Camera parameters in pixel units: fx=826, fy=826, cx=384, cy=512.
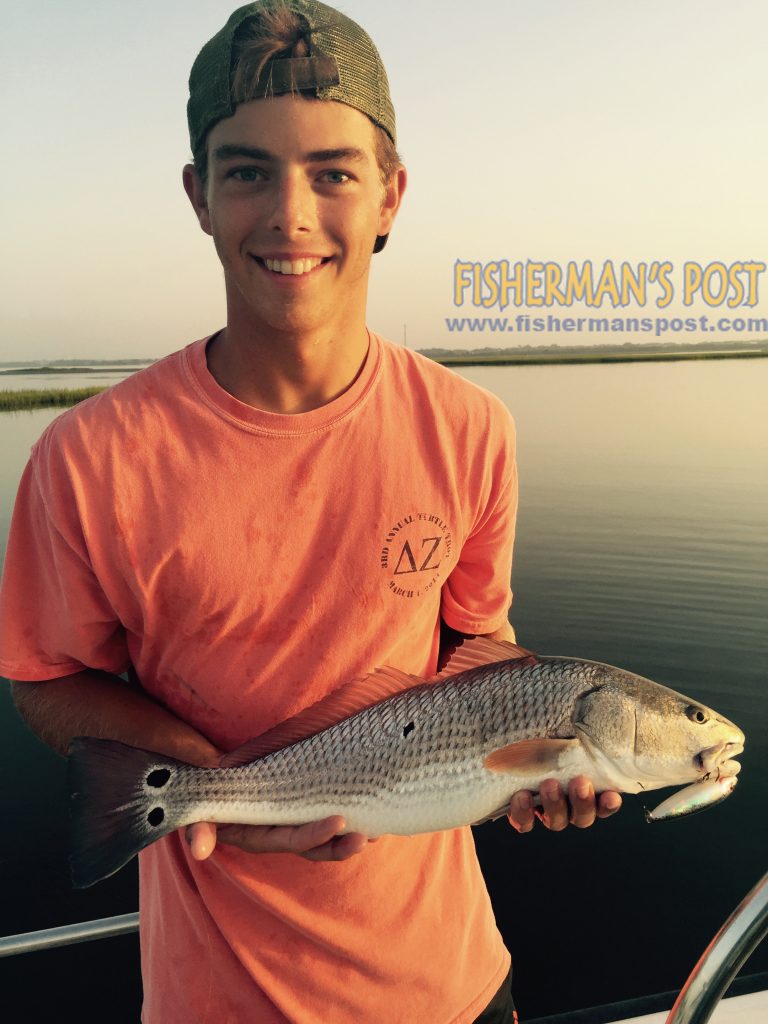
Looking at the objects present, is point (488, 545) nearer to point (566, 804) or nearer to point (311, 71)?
point (566, 804)

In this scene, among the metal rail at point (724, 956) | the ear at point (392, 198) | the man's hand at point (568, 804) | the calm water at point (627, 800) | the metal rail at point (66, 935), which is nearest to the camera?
the metal rail at point (724, 956)

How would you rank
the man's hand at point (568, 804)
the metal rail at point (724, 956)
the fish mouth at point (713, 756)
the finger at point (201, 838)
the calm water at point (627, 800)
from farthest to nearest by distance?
the calm water at point (627, 800), the fish mouth at point (713, 756), the man's hand at point (568, 804), the finger at point (201, 838), the metal rail at point (724, 956)

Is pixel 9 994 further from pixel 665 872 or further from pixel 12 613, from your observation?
pixel 12 613

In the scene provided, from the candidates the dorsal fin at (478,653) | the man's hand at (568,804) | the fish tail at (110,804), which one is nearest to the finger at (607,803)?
the man's hand at (568,804)

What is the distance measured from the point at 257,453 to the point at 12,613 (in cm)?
79

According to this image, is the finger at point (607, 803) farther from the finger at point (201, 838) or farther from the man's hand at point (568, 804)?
the finger at point (201, 838)

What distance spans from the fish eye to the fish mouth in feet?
0.24

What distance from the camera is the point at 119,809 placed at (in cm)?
203

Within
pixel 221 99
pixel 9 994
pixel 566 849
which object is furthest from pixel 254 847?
pixel 566 849

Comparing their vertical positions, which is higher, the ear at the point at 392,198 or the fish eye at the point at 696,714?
the ear at the point at 392,198

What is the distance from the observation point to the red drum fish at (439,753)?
213 centimetres

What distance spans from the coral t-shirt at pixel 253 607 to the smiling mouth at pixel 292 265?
1.13ft

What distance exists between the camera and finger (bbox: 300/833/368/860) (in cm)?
205

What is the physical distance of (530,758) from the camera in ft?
7.08
